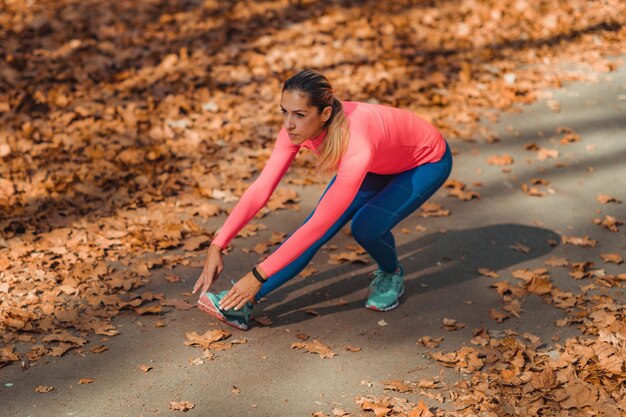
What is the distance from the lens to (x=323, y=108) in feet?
12.9

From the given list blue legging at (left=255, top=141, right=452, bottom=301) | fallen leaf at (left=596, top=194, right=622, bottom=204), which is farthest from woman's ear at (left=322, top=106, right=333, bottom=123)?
fallen leaf at (left=596, top=194, right=622, bottom=204)

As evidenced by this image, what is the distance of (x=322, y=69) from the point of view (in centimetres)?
947

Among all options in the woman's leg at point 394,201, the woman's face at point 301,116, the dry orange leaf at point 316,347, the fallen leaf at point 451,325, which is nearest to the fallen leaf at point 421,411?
the dry orange leaf at point 316,347

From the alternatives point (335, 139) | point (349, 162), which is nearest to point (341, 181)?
point (349, 162)

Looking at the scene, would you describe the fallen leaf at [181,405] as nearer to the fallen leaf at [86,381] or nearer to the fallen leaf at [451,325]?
the fallen leaf at [86,381]

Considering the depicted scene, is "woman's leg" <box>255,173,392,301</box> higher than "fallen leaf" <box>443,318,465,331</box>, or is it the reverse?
"woman's leg" <box>255,173,392,301</box>

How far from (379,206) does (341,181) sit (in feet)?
2.27

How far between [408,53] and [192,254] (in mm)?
5310

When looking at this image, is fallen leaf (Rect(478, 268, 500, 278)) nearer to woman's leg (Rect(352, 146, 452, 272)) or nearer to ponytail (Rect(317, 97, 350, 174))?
woman's leg (Rect(352, 146, 452, 272))

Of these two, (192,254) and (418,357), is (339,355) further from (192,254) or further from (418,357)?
(192,254)

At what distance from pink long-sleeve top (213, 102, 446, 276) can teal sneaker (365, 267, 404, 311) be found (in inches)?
30.8

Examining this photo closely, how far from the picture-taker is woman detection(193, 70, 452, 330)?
13.0 ft

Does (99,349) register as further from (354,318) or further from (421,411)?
(421,411)

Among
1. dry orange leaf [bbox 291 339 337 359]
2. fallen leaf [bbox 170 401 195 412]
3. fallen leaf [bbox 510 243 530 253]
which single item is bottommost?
fallen leaf [bbox 510 243 530 253]
